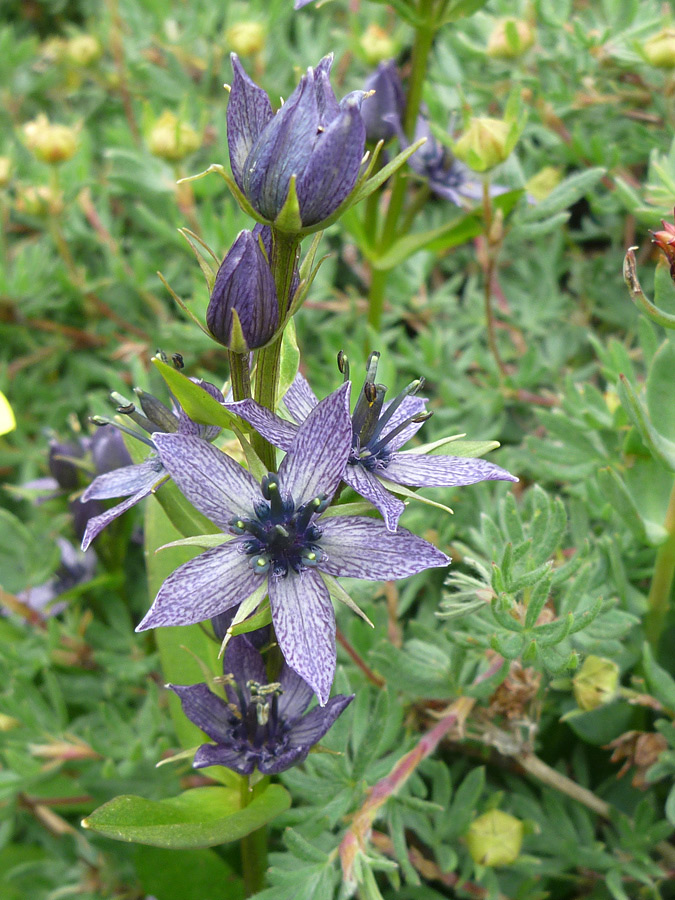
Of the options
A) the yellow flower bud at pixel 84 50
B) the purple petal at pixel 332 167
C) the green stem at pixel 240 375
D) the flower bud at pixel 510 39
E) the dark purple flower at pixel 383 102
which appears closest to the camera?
the purple petal at pixel 332 167

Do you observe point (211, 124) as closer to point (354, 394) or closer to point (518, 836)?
point (354, 394)

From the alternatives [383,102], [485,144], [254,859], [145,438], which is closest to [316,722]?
[254,859]

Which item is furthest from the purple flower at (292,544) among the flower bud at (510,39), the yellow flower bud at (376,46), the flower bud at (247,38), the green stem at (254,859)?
the flower bud at (247,38)

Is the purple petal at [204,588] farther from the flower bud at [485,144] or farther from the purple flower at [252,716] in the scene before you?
the flower bud at [485,144]

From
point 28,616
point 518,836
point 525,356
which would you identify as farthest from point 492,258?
point 28,616

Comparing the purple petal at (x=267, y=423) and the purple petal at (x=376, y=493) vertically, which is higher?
the purple petal at (x=267, y=423)

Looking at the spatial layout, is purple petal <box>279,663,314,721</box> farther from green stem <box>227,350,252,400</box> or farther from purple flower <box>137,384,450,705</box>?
A: green stem <box>227,350,252,400</box>

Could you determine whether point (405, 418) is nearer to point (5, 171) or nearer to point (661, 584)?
point (661, 584)
